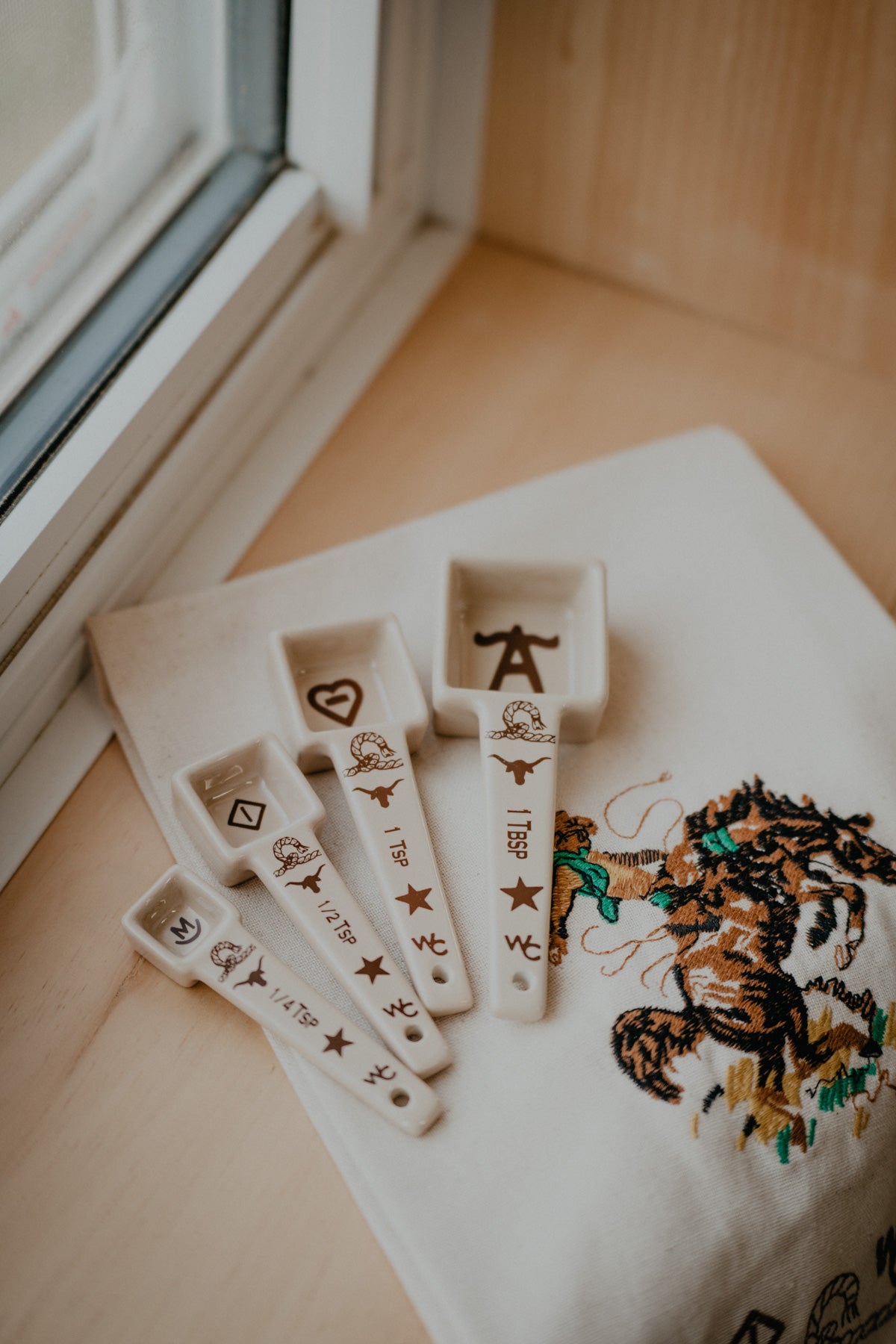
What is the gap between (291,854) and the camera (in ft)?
1.57

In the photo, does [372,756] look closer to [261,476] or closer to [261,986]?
[261,986]

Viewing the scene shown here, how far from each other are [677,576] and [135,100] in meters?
0.38

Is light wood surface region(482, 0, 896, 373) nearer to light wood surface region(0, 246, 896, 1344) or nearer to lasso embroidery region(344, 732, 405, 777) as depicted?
light wood surface region(0, 246, 896, 1344)

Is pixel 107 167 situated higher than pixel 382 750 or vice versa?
pixel 107 167

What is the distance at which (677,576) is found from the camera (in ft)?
2.00

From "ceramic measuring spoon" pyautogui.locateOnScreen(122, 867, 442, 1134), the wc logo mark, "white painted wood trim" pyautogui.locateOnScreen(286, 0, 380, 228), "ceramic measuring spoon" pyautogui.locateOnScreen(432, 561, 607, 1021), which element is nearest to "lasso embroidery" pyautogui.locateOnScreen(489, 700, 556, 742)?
"ceramic measuring spoon" pyautogui.locateOnScreen(432, 561, 607, 1021)

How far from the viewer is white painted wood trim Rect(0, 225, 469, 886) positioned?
54 centimetres

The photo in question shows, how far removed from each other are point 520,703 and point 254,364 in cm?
28

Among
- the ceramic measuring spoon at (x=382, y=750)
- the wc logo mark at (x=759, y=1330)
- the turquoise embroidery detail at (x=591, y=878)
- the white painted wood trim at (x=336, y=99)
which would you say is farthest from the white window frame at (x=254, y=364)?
the wc logo mark at (x=759, y=1330)

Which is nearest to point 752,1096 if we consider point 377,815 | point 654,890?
point 654,890

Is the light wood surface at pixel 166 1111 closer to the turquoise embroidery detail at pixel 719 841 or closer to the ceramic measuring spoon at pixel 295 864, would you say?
the ceramic measuring spoon at pixel 295 864

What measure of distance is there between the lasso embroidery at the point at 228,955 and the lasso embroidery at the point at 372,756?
0.09m

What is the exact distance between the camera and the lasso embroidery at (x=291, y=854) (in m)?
0.48

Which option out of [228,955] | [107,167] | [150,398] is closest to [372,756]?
[228,955]
